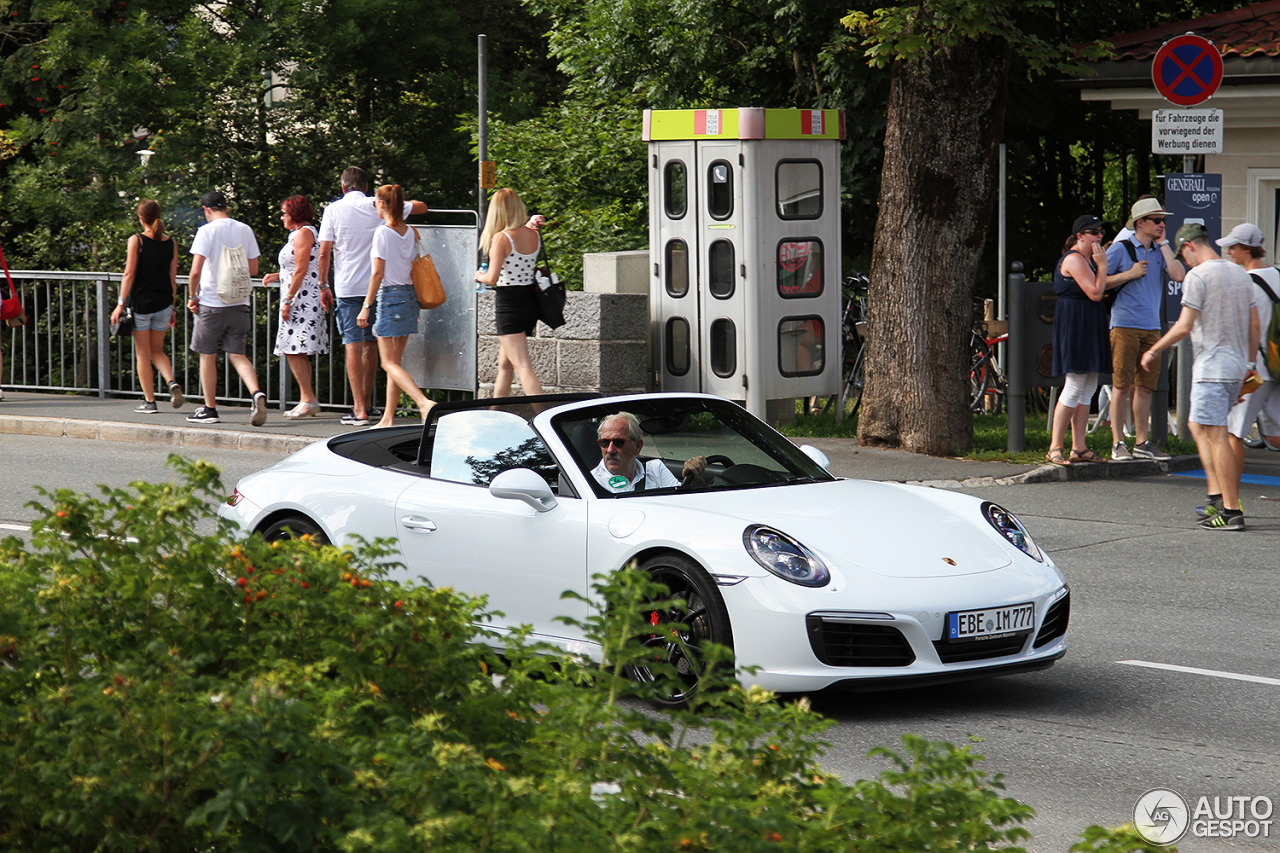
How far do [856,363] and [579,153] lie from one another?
4559mm

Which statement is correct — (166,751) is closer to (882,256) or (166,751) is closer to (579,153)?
(882,256)

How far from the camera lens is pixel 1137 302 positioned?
12.3 metres

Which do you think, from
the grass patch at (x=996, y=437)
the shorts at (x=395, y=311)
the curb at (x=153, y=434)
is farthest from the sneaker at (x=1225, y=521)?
the curb at (x=153, y=434)

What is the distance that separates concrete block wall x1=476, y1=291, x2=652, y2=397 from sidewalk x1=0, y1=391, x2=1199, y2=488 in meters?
1.50

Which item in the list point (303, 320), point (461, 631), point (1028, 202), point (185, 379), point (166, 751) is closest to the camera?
point (166, 751)

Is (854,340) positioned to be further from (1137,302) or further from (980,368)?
(1137,302)

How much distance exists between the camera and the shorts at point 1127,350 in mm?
12375

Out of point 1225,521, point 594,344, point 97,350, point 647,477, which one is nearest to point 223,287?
point 594,344

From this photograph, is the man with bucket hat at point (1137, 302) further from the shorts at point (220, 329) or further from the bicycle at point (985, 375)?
the shorts at point (220, 329)

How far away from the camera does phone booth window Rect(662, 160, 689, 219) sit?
13875 mm

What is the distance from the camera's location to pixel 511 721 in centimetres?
308

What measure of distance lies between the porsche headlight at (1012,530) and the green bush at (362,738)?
11.2 ft

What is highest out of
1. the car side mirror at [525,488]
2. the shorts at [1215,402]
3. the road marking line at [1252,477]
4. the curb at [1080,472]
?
the shorts at [1215,402]

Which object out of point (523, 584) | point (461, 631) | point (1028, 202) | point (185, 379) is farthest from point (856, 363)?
point (461, 631)
